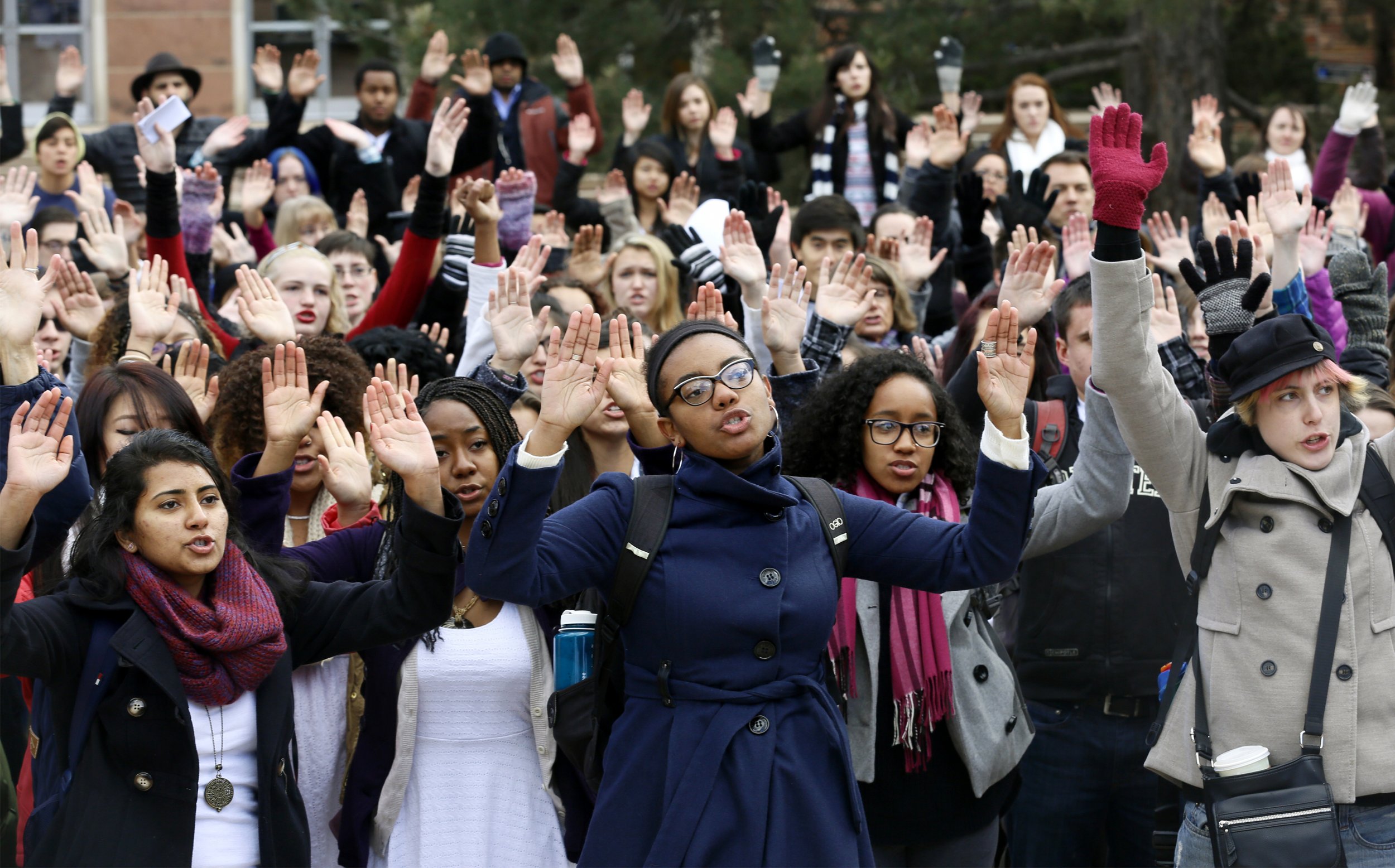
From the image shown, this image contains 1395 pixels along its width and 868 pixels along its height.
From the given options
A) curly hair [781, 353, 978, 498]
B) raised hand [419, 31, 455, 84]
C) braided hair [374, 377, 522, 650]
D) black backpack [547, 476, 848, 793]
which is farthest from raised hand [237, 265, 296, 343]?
raised hand [419, 31, 455, 84]

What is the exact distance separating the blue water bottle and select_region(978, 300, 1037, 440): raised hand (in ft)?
3.38

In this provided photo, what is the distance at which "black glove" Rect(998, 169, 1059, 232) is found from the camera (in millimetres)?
7168

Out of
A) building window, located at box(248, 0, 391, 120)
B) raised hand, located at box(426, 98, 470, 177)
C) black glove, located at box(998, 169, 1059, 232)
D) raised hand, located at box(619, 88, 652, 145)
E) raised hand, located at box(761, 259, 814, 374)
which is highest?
building window, located at box(248, 0, 391, 120)

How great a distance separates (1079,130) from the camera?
1191 centimetres

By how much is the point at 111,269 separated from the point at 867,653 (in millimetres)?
3676

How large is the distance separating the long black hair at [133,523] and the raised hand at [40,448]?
117 millimetres

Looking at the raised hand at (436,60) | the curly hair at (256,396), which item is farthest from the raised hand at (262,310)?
the raised hand at (436,60)

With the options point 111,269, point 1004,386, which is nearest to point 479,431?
point 1004,386

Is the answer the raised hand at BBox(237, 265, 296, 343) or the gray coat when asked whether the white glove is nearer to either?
the gray coat

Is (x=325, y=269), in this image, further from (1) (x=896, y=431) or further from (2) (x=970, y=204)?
(2) (x=970, y=204)

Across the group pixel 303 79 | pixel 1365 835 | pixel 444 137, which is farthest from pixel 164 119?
pixel 1365 835

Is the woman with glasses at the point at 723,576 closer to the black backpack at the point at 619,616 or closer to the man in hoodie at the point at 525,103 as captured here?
the black backpack at the point at 619,616

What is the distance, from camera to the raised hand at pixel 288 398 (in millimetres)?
3986

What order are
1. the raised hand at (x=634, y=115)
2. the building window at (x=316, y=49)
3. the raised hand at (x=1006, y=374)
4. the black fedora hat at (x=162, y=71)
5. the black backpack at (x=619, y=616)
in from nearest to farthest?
the black backpack at (x=619, y=616)
the raised hand at (x=1006, y=374)
the black fedora hat at (x=162, y=71)
the raised hand at (x=634, y=115)
the building window at (x=316, y=49)
